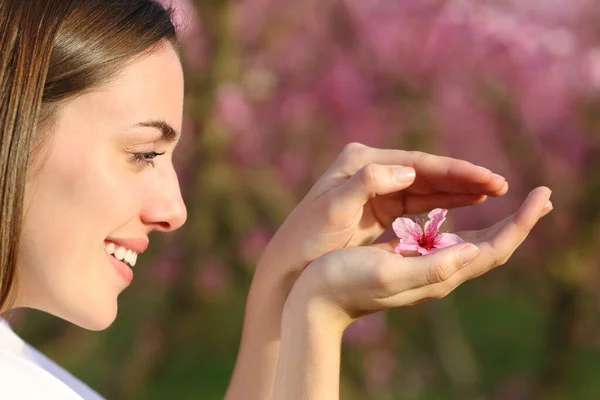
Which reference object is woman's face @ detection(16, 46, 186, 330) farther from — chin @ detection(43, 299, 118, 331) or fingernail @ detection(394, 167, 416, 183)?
fingernail @ detection(394, 167, 416, 183)

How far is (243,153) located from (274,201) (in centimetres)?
116

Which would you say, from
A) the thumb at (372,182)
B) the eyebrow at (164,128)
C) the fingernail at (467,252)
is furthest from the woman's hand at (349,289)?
the eyebrow at (164,128)

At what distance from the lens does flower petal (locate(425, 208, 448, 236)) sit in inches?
66.2

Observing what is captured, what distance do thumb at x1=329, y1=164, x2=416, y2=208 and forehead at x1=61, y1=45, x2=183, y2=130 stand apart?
38cm

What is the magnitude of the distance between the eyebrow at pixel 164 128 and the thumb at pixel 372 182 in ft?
1.16

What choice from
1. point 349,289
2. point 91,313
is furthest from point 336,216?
point 91,313

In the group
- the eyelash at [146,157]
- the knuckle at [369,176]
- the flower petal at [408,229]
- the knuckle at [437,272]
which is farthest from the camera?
the flower petal at [408,229]

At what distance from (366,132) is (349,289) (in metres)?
4.26

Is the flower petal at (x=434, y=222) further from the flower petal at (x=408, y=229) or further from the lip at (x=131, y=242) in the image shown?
the lip at (x=131, y=242)

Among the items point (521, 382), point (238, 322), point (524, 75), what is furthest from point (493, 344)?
point (524, 75)

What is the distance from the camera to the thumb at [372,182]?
148 centimetres

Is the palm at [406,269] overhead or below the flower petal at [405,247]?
below

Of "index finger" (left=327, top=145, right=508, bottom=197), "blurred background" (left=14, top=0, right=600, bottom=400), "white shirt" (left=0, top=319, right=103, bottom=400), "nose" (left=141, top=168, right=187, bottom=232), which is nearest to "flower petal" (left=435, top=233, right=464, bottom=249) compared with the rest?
"index finger" (left=327, top=145, right=508, bottom=197)

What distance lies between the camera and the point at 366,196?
4.99ft
